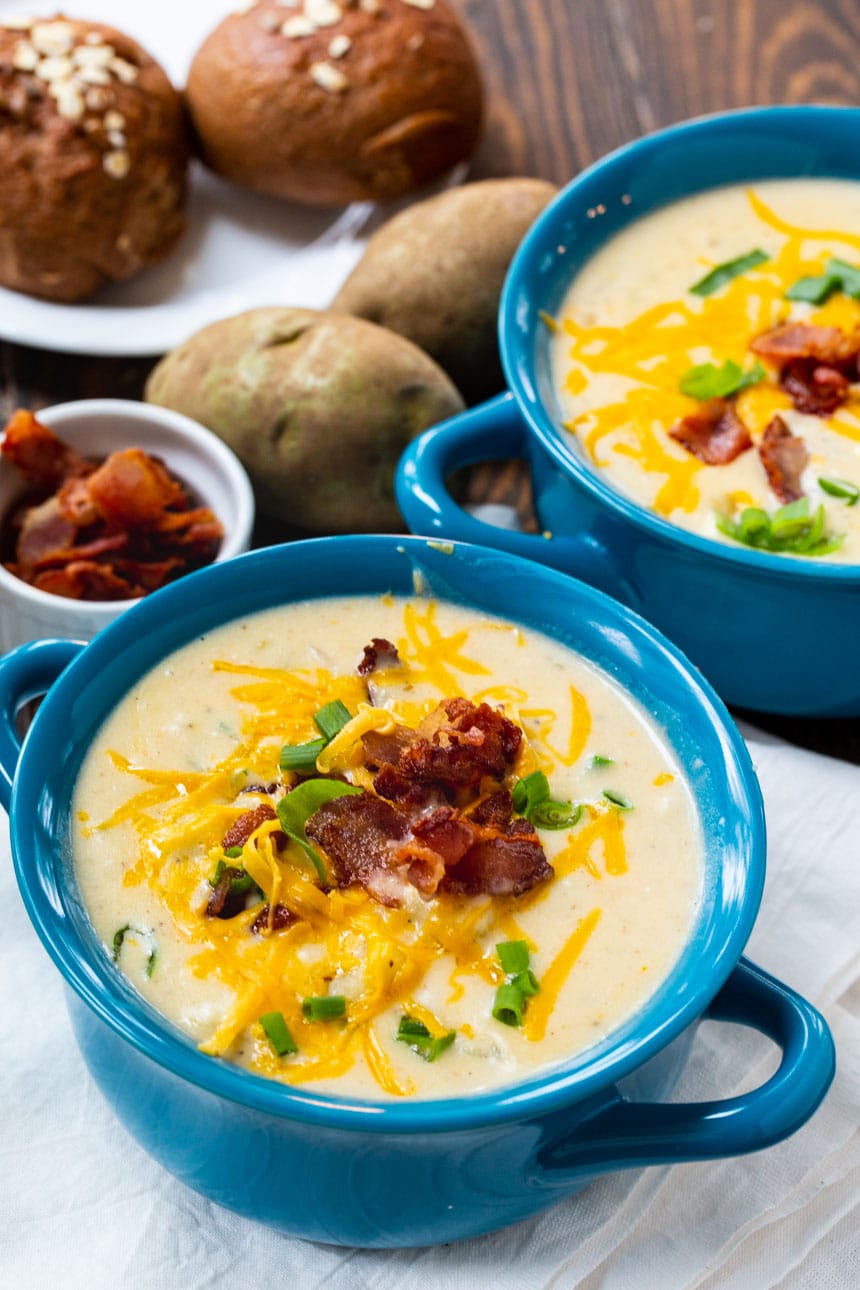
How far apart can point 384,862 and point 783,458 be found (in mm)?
1020

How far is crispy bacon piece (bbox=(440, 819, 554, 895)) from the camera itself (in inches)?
64.7

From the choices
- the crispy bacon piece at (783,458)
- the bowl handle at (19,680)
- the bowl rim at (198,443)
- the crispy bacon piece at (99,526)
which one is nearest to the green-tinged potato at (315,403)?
the bowl rim at (198,443)

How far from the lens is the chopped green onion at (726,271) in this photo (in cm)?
256

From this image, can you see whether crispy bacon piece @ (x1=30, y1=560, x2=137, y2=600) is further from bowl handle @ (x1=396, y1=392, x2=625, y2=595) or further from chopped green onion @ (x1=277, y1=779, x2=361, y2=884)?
chopped green onion @ (x1=277, y1=779, x2=361, y2=884)

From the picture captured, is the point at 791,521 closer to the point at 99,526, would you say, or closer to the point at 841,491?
the point at 841,491

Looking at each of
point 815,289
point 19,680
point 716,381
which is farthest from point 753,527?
point 19,680

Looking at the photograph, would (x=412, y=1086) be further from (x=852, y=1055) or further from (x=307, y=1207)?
(x=852, y=1055)

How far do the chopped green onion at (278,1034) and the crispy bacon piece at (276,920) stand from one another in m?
0.11

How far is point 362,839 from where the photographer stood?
1.66m

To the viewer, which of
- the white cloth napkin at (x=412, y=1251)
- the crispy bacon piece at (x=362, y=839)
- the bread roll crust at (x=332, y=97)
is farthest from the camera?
the bread roll crust at (x=332, y=97)

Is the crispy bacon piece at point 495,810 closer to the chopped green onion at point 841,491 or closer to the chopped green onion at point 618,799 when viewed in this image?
the chopped green onion at point 618,799

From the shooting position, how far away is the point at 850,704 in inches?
91.6

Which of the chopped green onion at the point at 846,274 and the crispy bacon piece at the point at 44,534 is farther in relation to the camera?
the chopped green onion at the point at 846,274

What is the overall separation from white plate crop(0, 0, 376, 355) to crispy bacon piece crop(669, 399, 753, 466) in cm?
87
